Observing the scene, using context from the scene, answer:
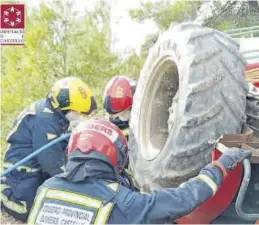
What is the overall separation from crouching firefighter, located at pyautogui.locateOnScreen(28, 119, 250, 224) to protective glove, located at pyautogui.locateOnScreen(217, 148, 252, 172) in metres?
0.13

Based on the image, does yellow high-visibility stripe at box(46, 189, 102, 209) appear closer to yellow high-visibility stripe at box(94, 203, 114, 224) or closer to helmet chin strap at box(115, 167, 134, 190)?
yellow high-visibility stripe at box(94, 203, 114, 224)

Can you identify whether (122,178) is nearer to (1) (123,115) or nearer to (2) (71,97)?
(2) (71,97)

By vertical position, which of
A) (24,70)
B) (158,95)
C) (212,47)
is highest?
(212,47)

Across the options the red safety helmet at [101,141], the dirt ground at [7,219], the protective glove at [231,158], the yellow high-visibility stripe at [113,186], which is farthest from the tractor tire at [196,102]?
the dirt ground at [7,219]

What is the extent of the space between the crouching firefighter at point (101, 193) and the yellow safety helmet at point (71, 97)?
202 centimetres

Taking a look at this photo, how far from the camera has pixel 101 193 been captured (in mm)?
2709

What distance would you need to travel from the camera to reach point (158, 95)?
166 inches

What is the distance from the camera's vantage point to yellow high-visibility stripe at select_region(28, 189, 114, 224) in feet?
8.75

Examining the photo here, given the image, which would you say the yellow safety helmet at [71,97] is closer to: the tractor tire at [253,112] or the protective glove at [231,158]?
the tractor tire at [253,112]

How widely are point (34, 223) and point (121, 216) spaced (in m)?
0.43

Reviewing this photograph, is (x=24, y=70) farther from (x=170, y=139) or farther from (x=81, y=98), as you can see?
(x=170, y=139)

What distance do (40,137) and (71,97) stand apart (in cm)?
41

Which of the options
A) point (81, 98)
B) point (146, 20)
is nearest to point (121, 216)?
point (81, 98)

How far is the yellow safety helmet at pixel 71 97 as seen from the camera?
16.0ft
